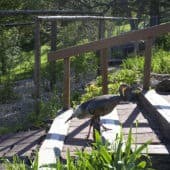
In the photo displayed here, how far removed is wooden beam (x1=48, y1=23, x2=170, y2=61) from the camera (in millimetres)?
6555

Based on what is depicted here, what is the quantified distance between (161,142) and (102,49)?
87.1 inches

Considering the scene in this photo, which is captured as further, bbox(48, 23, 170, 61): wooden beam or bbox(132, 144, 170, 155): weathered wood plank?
bbox(48, 23, 170, 61): wooden beam

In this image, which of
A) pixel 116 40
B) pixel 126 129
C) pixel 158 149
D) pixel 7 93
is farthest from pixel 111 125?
pixel 7 93

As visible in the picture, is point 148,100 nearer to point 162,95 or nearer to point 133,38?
point 162,95

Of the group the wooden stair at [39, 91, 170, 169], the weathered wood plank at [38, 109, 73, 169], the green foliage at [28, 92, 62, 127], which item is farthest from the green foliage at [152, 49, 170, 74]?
the weathered wood plank at [38, 109, 73, 169]

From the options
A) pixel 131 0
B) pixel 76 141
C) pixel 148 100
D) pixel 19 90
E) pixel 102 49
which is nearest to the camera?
pixel 76 141

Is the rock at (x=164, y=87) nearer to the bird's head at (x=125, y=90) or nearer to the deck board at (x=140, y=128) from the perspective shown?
the deck board at (x=140, y=128)

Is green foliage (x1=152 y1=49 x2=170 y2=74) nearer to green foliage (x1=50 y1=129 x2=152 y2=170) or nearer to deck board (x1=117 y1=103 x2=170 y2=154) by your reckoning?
deck board (x1=117 y1=103 x2=170 y2=154)

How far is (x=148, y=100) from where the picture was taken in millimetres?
6383

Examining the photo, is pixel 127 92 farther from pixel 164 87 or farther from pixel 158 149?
pixel 158 149

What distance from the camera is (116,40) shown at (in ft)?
22.0

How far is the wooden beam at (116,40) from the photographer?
655cm

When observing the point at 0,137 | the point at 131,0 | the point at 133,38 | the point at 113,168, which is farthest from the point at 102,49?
the point at 131,0

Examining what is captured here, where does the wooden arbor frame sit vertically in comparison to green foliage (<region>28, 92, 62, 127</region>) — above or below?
above
